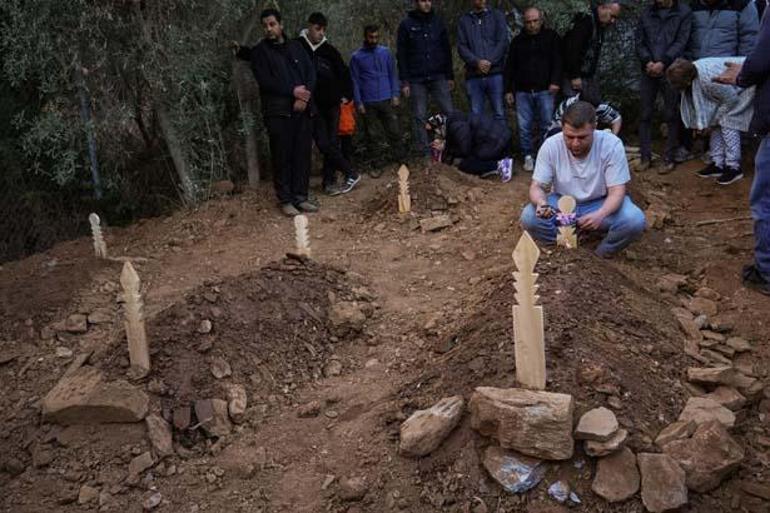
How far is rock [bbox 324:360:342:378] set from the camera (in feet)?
14.6

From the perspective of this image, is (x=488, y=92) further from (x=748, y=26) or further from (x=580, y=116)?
(x=580, y=116)

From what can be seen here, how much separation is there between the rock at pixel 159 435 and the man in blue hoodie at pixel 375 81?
536 cm

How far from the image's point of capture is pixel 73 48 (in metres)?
6.66

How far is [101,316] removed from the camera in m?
5.46

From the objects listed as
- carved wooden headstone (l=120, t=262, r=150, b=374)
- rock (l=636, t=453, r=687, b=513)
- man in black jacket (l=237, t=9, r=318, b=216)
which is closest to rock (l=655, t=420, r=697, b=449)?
rock (l=636, t=453, r=687, b=513)

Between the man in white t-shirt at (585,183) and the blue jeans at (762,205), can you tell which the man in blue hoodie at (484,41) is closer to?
the man in white t-shirt at (585,183)

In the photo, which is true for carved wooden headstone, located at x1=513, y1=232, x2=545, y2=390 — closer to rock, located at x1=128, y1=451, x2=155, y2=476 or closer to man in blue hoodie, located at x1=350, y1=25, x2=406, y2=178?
rock, located at x1=128, y1=451, x2=155, y2=476

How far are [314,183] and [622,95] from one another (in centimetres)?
425

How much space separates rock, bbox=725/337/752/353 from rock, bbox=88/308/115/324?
4.27 metres

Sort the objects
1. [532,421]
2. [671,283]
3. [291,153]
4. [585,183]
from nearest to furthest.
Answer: [532,421], [671,283], [585,183], [291,153]

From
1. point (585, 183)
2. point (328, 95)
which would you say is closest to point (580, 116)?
point (585, 183)

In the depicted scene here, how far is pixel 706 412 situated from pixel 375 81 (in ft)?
19.1

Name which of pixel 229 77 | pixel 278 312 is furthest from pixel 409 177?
pixel 278 312

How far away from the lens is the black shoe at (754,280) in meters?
4.86
